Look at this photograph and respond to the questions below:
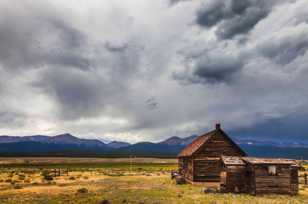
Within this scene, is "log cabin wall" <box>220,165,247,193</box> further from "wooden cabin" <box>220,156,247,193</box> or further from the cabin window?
the cabin window

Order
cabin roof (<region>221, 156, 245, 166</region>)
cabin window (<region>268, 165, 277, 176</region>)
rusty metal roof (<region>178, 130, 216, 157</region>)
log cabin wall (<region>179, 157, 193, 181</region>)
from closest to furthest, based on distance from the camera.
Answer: cabin window (<region>268, 165, 277, 176</region>), cabin roof (<region>221, 156, 245, 166</region>), rusty metal roof (<region>178, 130, 216, 157</region>), log cabin wall (<region>179, 157, 193, 181</region>)

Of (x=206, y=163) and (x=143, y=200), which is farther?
(x=206, y=163)

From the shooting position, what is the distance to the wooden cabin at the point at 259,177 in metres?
29.0

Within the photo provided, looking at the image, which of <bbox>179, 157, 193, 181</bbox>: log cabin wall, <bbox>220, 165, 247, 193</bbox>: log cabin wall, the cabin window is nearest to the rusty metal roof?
<bbox>179, 157, 193, 181</bbox>: log cabin wall

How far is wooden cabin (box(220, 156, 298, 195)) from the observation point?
2905 centimetres

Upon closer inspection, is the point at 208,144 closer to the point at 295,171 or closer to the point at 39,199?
the point at 295,171

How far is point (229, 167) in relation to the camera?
99.3ft

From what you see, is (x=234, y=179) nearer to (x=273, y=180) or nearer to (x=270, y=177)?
(x=270, y=177)

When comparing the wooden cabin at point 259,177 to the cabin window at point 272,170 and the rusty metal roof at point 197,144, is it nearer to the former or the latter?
the cabin window at point 272,170

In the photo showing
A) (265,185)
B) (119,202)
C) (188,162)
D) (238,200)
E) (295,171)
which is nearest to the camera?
(119,202)

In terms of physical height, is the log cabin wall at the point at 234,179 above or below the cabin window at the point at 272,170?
below

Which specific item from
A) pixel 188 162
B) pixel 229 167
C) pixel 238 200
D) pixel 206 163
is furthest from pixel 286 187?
pixel 188 162

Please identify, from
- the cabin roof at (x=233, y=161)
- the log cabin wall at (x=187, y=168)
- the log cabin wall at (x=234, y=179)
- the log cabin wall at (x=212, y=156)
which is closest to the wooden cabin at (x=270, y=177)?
the log cabin wall at (x=234, y=179)

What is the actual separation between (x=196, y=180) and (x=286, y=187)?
437 inches
